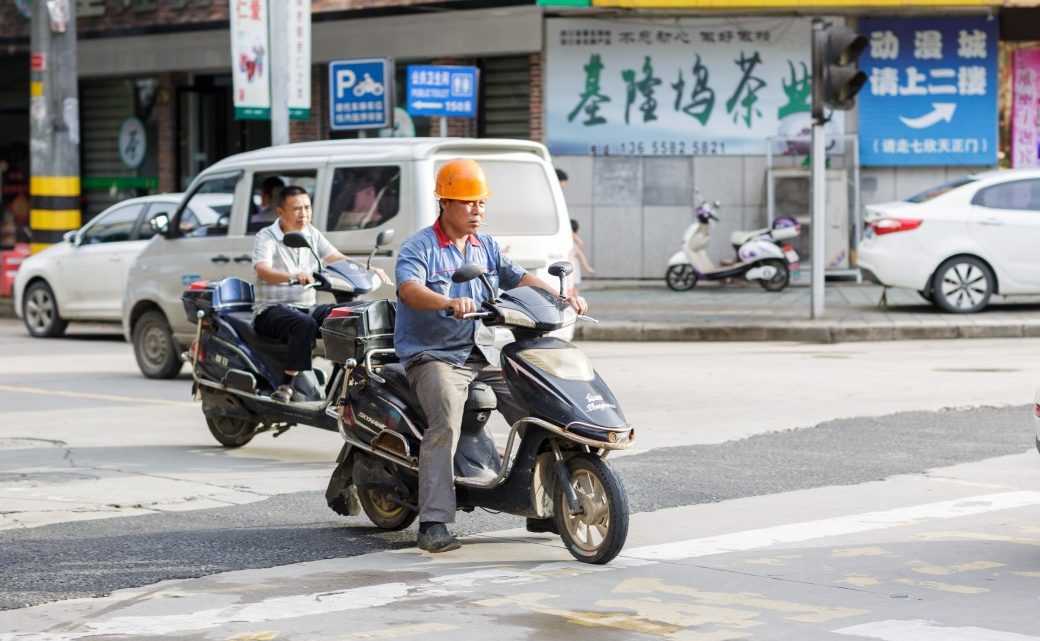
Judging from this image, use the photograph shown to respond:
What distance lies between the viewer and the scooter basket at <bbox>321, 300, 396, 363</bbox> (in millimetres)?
8242

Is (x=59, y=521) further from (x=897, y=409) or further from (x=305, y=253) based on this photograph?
(x=897, y=409)

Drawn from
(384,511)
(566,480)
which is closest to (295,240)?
(384,511)

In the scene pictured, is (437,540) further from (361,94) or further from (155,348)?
(361,94)

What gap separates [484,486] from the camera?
722cm

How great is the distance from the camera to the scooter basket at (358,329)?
8.24 meters

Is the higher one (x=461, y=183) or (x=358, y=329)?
(x=461, y=183)

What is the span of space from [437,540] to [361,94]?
1354 cm

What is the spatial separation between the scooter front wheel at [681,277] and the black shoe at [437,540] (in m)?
16.7

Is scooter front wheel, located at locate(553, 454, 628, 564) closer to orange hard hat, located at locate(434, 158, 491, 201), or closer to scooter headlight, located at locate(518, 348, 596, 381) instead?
scooter headlight, located at locate(518, 348, 596, 381)

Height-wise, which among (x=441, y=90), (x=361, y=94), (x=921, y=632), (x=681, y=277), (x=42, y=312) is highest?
(x=441, y=90)

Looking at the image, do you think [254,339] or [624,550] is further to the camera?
[254,339]

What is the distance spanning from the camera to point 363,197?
13.2 meters

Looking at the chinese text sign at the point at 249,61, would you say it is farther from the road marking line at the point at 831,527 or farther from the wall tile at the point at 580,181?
the road marking line at the point at 831,527

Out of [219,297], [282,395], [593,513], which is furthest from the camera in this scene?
[219,297]
